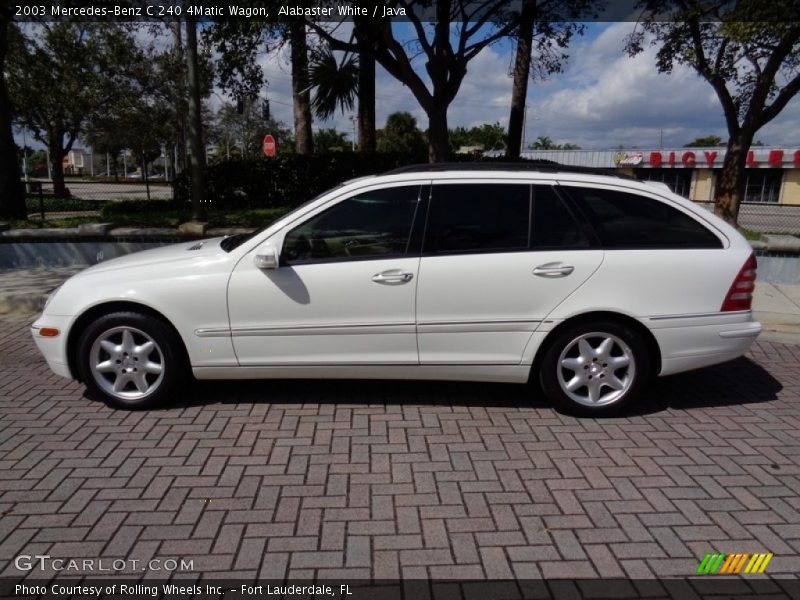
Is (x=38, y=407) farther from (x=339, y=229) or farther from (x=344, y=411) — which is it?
(x=339, y=229)

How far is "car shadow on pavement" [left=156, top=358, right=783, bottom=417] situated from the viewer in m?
4.56

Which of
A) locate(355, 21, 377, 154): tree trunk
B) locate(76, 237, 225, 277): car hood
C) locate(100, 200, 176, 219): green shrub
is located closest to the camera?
locate(76, 237, 225, 277): car hood

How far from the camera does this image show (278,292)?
4121 millimetres

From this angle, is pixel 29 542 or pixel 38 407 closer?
pixel 29 542

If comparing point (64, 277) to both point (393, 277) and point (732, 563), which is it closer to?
point (393, 277)

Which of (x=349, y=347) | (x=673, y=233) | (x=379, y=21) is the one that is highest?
(x=379, y=21)

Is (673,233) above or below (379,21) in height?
below

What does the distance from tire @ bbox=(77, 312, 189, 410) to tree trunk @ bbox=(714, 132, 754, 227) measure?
1145 cm

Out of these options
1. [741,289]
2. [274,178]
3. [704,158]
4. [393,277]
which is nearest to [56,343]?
[393,277]

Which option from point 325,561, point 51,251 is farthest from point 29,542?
point 51,251

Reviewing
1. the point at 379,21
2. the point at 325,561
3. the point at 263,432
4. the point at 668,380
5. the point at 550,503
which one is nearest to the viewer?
the point at 325,561

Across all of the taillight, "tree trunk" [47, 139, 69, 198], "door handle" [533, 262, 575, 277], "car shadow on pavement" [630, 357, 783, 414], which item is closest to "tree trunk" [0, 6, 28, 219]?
"door handle" [533, 262, 575, 277]

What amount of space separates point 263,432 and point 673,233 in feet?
9.98

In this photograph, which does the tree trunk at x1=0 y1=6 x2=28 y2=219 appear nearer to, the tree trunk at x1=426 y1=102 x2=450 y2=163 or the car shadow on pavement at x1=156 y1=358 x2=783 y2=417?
the tree trunk at x1=426 y1=102 x2=450 y2=163
